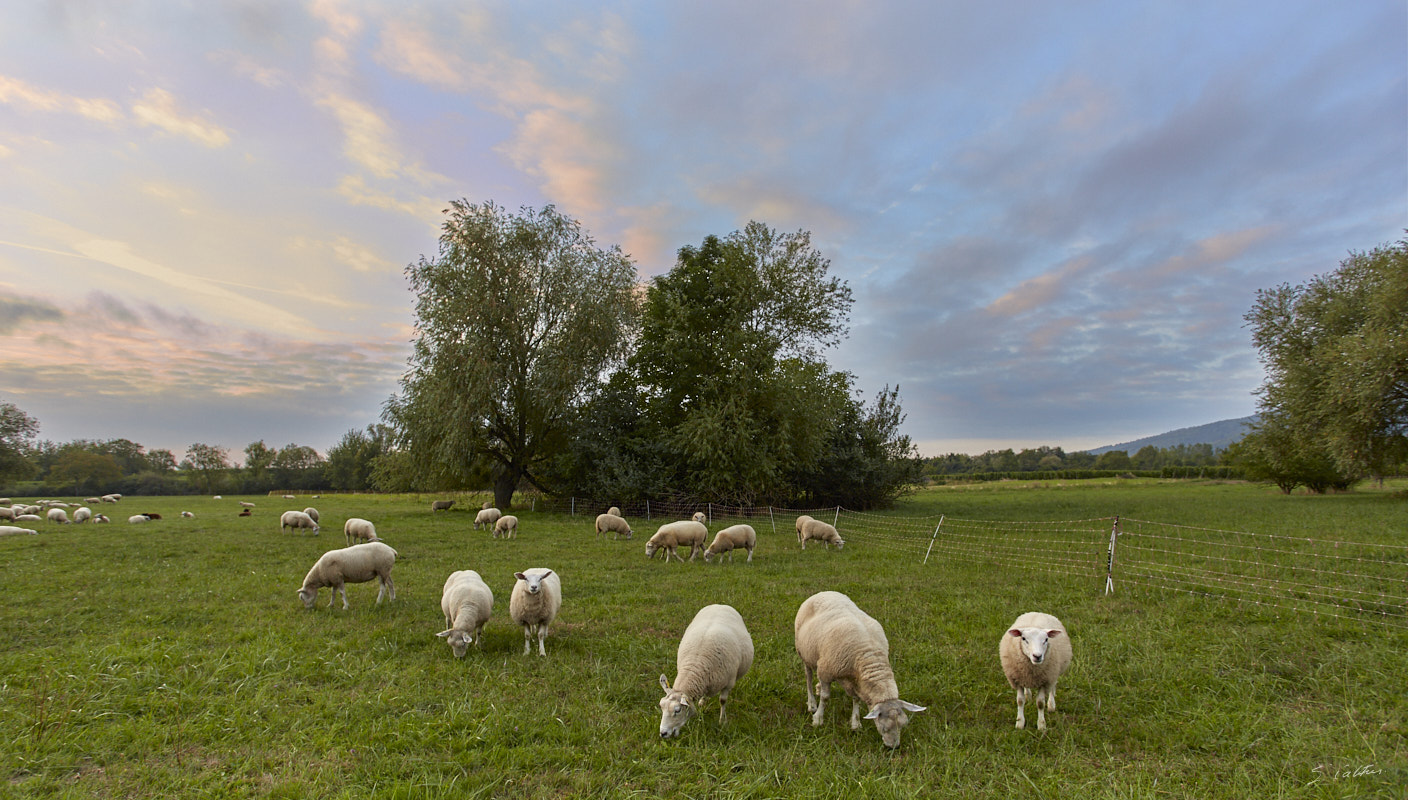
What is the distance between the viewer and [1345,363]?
79.5ft

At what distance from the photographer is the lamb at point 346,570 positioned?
29.3 ft

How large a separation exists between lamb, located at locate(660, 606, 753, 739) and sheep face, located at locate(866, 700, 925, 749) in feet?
4.18

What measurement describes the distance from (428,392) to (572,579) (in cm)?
1685

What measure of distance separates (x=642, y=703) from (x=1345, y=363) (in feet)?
112

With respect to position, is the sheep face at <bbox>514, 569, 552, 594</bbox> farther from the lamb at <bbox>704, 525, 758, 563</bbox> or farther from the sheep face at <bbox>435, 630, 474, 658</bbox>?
the lamb at <bbox>704, 525, 758, 563</bbox>

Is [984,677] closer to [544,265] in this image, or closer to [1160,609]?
[1160,609]

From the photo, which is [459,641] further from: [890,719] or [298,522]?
[298,522]

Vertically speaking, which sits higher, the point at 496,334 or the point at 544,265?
the point at 544,265

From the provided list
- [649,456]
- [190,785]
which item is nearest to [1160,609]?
[190,785]

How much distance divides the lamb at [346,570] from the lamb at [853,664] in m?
7.31

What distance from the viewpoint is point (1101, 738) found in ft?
15.4

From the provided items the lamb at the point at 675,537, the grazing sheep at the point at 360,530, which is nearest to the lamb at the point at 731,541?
the lamb at the point at 675,537

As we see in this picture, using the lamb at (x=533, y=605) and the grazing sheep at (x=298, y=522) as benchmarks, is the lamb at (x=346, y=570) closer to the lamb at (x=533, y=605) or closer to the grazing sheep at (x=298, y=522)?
the lamb at (x=533, y=605)

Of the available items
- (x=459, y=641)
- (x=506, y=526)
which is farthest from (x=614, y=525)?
(x=459, y=641)
